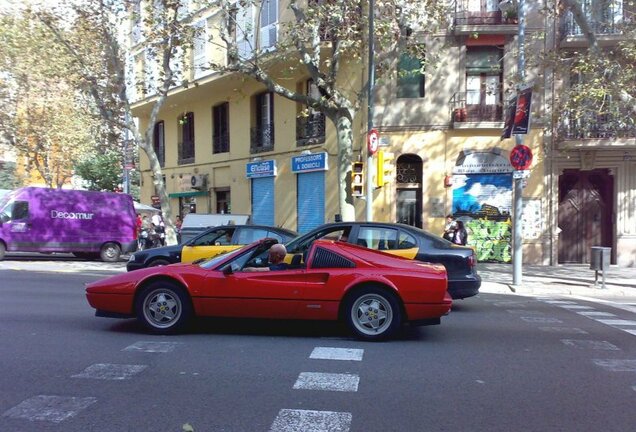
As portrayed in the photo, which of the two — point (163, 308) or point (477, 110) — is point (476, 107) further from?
point (163, 308)

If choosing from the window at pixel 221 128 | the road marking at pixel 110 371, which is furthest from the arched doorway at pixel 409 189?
the road marking at pixel 110 371

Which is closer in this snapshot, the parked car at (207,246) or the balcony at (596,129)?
the parked car at (207,246)

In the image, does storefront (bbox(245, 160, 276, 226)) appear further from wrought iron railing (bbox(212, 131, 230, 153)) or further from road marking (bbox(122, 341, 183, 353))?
road marking (bbox(122, 341, 183, 353))

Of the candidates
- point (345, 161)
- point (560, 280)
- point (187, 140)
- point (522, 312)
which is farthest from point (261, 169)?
point (522, 312)

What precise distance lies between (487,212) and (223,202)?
1243 cm

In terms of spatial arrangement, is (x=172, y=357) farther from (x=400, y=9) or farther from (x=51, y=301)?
(x=400, y=9)

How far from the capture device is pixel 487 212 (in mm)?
17859

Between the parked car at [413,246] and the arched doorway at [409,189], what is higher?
the arched doorway at [409,189]

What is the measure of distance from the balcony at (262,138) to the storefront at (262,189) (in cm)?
68

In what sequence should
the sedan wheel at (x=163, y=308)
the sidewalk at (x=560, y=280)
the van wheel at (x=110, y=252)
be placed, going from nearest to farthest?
the sedan wheel at (x=163, y=308), the sidewalk at (x=560, y=280), the van wheel at (x=110, y=252)

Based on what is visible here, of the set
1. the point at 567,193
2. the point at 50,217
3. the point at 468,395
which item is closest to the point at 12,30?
the point at 50,217

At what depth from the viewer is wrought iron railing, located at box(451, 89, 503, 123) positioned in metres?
17.7

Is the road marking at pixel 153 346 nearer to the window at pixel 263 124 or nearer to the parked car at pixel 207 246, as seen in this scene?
the parked car at pixel 207 246

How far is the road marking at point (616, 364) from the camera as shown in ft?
18.7
